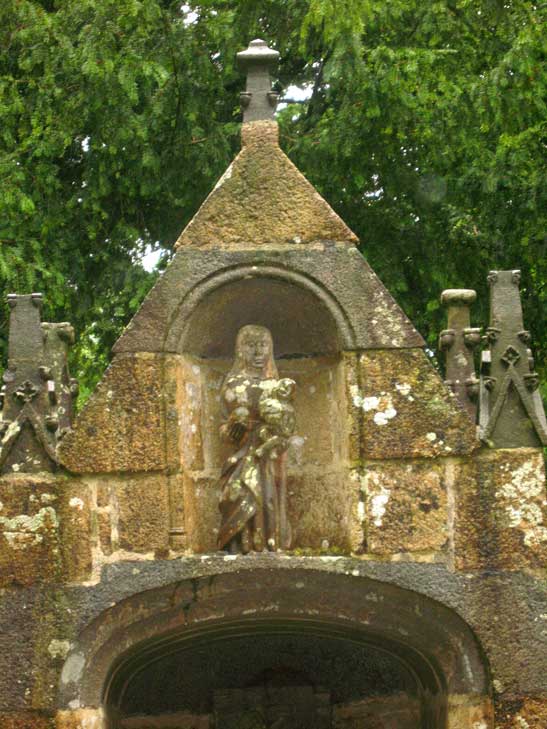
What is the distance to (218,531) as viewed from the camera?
8.76 meters

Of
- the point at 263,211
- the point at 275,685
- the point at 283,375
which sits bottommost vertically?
the point at 275,685

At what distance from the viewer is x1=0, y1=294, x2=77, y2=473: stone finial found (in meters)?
8.42

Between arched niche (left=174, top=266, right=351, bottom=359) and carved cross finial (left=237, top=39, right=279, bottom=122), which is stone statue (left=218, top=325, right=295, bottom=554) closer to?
arched niche (left=174, top=266, right=351, bottom=359)

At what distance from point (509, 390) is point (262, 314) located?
5.20 ft

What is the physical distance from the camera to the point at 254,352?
8977mm

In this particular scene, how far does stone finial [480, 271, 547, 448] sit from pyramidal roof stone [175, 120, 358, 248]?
988 millimetres

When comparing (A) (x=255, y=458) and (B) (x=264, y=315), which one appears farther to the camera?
(B) (x=264, y=315)

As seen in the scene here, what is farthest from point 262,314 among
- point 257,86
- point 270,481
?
point 257,86

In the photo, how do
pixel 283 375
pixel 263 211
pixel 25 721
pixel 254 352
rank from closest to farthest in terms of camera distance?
pixel 25 721 → pixel 263 211 → pixel 254 352 → pixel 283 375

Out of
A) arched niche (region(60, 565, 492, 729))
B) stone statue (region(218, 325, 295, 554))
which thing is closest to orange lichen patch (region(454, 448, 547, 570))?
arched niche (region(60, 565, 492, 729))

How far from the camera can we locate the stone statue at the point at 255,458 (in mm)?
8562

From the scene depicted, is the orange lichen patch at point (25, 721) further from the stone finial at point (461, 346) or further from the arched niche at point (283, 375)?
the stone finial at point (461, 346)

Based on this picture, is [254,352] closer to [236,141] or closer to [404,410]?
[404,410]

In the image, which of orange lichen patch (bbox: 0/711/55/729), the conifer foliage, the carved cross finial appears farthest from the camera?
the conifer foliage
